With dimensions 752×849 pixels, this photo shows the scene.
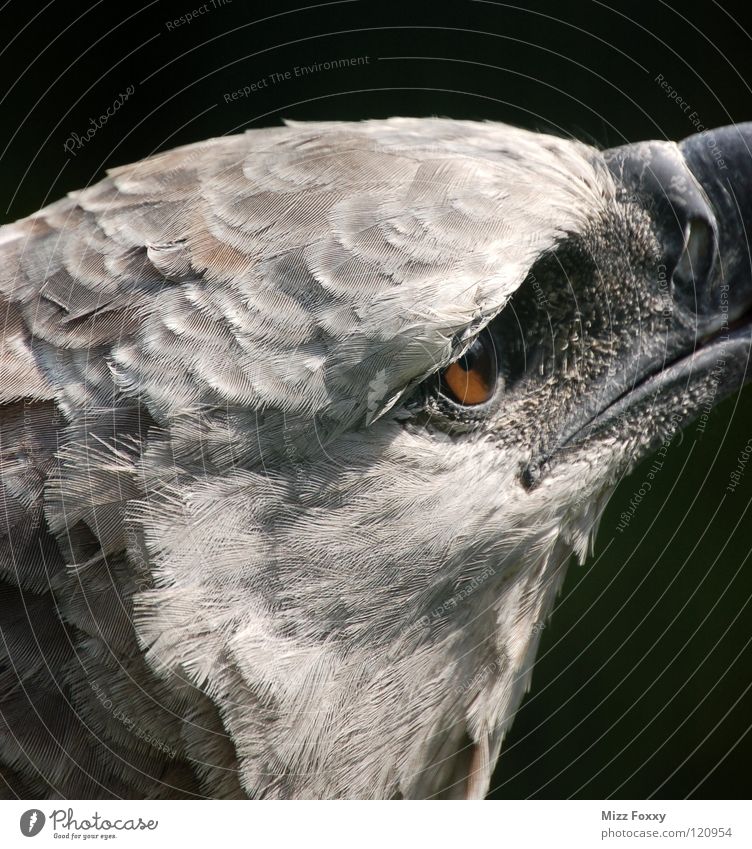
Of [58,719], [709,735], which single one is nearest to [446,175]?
[58,719]

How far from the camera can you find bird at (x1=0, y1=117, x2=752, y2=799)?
0.88 m

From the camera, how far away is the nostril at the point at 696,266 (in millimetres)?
1065

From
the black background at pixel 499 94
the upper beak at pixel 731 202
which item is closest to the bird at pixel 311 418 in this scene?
the upper beak at pixel 731 202

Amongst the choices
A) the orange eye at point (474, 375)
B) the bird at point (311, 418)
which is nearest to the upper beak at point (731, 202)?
the bird at point (311, 418)

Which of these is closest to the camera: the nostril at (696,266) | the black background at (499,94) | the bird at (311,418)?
the bird at (311,418)

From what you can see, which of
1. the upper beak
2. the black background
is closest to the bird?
the upper beak

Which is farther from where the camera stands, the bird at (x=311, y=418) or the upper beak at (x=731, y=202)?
the upper beak at (x=731, y=202)

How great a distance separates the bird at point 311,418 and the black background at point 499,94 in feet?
0.98

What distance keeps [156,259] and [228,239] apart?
0.08 m

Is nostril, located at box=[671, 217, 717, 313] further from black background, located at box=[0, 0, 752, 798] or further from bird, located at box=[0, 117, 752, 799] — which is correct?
black background, located at box=[0, 0, 752, 798]

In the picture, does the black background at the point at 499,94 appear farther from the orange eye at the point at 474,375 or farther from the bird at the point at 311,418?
the orange eye at the point at 474,375

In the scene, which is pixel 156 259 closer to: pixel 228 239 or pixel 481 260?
pixel 228 239

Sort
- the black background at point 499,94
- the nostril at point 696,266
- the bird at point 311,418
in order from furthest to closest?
the black background at point 499,94 → the nostril at point 696,266 → the bird at point 311,418

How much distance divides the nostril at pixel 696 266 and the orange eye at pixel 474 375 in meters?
0.26
